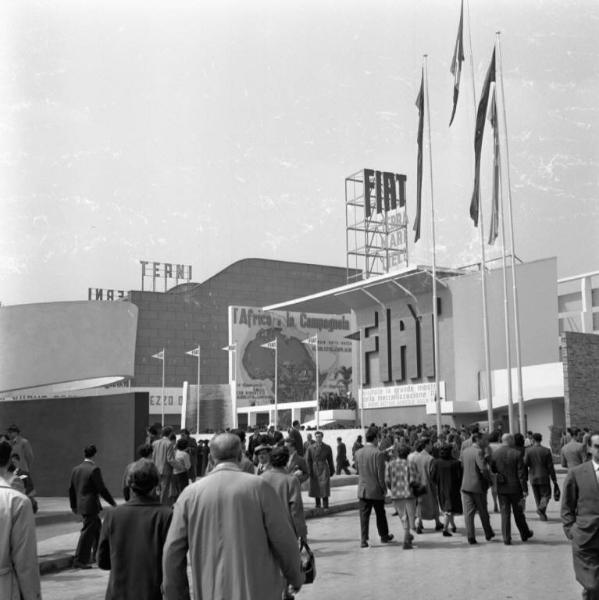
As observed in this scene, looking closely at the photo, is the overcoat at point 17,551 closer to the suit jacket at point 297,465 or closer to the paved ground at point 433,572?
the paved ground at point 433,572

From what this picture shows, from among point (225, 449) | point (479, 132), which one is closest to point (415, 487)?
point (225, 449)

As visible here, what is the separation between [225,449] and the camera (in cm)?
445

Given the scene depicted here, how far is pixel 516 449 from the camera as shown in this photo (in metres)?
12.6

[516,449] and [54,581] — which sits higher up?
[516,449]

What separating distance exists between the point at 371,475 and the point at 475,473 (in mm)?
1409

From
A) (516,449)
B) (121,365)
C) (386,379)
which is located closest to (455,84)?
(121,365)

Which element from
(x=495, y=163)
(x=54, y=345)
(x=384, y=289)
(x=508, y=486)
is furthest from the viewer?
(x=384, y=289)

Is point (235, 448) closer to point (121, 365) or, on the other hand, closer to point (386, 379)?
Result: point (121, 365)

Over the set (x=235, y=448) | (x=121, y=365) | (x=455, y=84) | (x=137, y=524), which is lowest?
(x=137, y=524)

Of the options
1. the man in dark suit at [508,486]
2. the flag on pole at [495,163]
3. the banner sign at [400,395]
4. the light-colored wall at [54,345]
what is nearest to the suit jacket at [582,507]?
the man in dark suit at [508,486]

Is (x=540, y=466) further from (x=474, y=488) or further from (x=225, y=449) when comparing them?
(x=225, y=449)

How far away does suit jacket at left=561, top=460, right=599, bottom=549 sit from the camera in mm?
6285

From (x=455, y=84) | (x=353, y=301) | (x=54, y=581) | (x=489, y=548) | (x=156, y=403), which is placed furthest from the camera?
(x=156, y=403)

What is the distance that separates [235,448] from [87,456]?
6.84m
